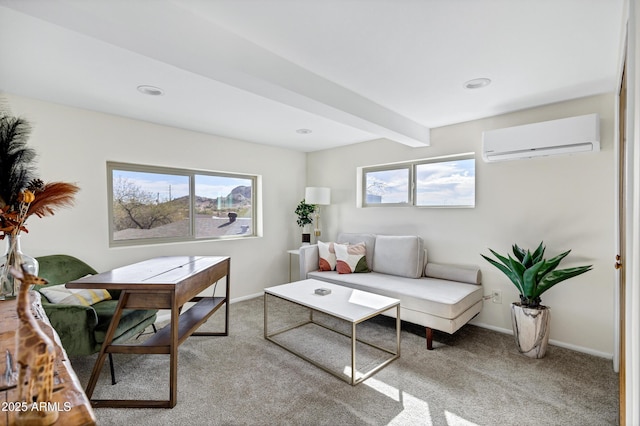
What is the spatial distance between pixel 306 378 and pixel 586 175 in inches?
116

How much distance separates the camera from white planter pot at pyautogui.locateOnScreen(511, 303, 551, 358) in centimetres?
252

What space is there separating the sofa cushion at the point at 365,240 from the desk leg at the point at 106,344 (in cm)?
270

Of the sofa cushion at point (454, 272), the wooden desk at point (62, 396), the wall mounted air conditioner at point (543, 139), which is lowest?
the sofa cushion at point (454, 272)

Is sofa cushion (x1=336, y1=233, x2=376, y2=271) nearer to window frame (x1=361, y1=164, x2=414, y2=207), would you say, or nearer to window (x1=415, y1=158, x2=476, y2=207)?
window frame (x1=361, y1=164, x2=414, y2=207)

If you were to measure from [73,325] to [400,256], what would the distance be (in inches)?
120

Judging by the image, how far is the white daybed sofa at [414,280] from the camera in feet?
8.90

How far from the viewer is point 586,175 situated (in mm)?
2670

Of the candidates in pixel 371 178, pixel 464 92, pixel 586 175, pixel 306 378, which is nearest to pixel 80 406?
pixel 306 378

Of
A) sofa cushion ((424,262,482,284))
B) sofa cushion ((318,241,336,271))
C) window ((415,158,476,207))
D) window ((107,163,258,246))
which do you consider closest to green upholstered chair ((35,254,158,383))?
window ((107,163,258,246))

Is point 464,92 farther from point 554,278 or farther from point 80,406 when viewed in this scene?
point 80,406

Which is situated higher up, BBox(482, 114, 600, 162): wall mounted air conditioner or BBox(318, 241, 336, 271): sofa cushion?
BBox(482, 114, 600, 162): wall mounted air conditioner

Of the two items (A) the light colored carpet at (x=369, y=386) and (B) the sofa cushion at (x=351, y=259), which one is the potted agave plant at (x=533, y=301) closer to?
(A) the light colored carpet at (x=369, y=386)

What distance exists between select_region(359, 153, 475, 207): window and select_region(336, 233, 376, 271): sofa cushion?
21.4 inches

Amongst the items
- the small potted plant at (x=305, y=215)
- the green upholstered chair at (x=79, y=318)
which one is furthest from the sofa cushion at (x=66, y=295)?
the small potted plant at (x=305, y=215)
